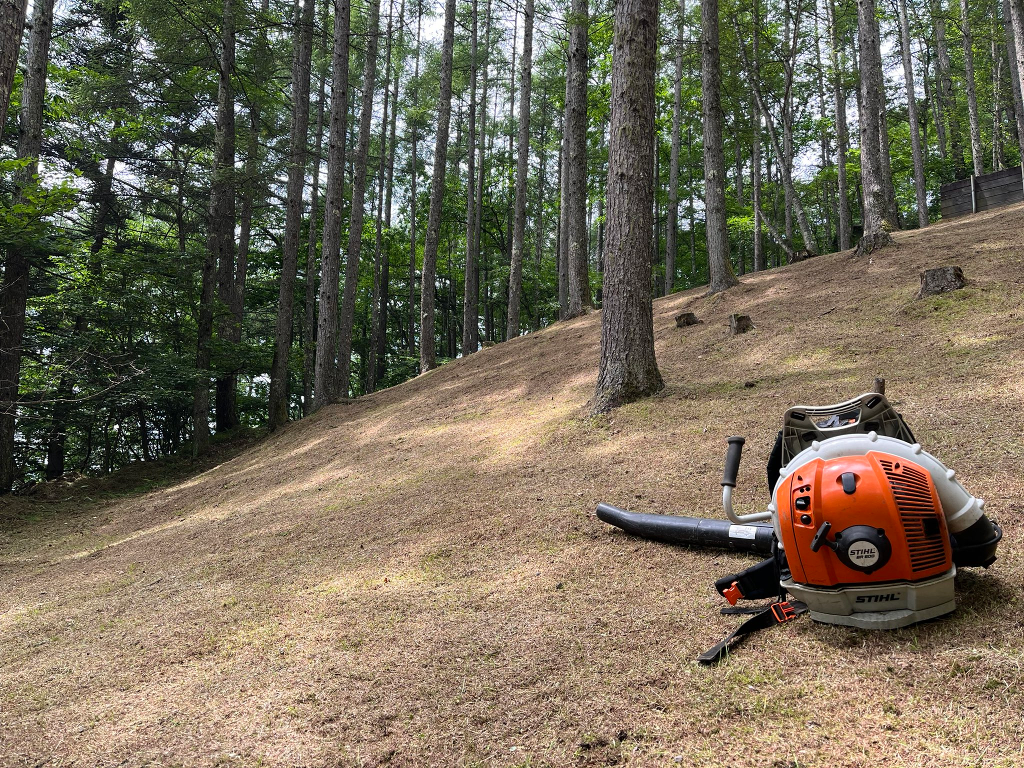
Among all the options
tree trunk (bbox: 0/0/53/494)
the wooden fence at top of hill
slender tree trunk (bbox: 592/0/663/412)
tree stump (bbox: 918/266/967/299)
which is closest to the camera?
slender tree trunk (bbox: 592/0/663/412)

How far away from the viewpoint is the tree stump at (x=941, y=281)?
816 cm

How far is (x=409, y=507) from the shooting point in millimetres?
6262

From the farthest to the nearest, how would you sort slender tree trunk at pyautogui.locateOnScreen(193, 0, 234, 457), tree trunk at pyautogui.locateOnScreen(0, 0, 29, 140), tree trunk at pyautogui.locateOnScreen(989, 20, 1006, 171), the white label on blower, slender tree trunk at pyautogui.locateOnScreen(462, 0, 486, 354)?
tree trunk at pyautogui.locateOnScreen(989, 20, 1006, 171), slender tree trunk at pyautogui.locateOnScreen(462, 0, 486, 354), slender tree trunk at pyautogui.locateOnScreen(193, 0, 234, 457), tree trunk at pyautogui.locateOnScreen(0, 0, 29, 140), the white label on blower

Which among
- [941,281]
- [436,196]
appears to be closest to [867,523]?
[941,281]

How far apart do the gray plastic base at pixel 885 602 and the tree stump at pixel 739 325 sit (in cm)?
736

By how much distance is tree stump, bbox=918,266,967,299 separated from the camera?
816 centimetres

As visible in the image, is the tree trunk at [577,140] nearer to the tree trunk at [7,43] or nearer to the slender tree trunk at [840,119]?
the slender tree trunk at [840,119]

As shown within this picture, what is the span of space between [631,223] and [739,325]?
3.12 meters

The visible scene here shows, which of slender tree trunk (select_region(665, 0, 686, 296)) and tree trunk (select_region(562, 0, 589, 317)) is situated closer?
tree trunk (select_region(562, 0, 589, 317))

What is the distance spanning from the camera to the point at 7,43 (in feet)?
20.3

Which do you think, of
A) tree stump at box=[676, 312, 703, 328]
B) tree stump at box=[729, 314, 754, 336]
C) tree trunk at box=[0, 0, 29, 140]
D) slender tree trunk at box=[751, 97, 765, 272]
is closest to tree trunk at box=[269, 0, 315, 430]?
tree trunk at box=[0, 0, 29, 140]

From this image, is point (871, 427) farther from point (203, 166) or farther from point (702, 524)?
point (203, 166)

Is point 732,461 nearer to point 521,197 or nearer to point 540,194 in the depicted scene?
point 521,197

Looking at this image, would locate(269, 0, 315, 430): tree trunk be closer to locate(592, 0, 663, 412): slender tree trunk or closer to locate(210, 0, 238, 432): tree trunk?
locate(210, 0, 238, 432): tree trunk
